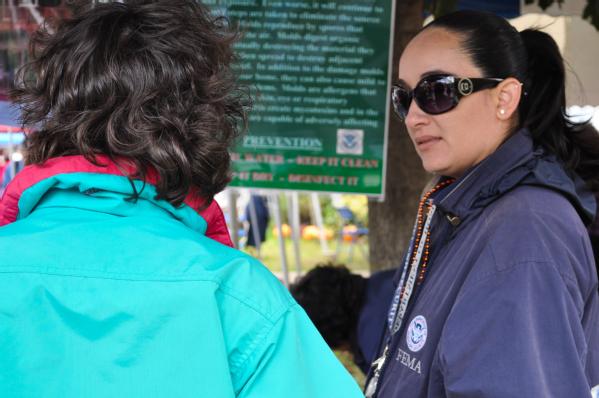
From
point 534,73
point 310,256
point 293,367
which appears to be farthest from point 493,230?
point 310,256

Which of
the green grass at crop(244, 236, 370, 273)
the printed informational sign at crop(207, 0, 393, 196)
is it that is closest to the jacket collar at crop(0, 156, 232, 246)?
the printed informational sign at crop(207, 0, 393, 196)

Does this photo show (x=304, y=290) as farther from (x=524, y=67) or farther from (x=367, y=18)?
(x=524, y=67)

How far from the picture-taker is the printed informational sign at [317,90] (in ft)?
10.2

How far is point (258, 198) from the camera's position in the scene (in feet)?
32.4

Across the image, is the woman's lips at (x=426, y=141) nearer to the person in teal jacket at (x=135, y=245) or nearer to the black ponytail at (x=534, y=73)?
the black ponytail at (x=534, y=73)

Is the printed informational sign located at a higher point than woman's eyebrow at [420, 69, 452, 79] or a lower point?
lower

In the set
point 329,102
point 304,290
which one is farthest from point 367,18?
point 304,290

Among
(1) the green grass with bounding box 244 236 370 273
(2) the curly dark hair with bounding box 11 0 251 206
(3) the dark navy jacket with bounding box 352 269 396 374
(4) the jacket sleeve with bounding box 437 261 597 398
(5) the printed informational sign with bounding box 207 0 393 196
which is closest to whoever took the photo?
(2) the curly dark hair with bounding box 11 0 251 206

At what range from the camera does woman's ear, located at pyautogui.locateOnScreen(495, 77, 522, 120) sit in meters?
1.70

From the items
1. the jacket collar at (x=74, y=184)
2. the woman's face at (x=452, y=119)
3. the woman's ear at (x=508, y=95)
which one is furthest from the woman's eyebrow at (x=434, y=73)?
the jacket collar at (x=74, y=184)

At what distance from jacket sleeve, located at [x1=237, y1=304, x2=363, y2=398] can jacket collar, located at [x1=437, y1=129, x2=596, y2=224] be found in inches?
28.2

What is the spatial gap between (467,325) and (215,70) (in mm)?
701

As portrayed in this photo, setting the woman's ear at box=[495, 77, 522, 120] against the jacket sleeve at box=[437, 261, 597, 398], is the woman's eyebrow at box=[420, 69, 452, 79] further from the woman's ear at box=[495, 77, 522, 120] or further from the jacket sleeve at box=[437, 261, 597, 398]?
the jacket sleeve at box=[437, 261, 597, 398]

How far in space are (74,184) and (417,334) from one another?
2.93ft
